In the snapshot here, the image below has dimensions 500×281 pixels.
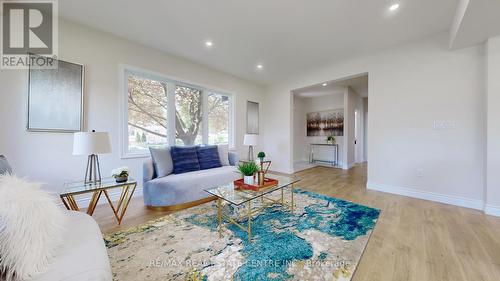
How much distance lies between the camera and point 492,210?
2.33 meters

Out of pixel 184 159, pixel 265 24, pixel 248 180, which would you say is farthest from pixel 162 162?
pixel 265 24

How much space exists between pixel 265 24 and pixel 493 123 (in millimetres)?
3285

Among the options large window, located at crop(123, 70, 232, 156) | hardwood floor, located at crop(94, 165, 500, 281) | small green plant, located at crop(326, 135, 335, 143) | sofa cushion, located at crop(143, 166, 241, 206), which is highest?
large window, located at crop(123, 70, 232, 156)

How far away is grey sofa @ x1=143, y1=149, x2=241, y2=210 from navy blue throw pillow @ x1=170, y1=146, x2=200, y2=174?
0.63 ft

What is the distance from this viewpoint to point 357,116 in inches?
260

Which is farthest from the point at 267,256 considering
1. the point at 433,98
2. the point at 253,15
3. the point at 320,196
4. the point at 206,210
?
the point at 433,98

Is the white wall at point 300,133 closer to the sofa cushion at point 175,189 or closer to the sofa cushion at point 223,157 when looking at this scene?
the sofa cushion at point 223,157

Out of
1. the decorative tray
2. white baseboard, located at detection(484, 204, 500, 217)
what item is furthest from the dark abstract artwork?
the decorative tray

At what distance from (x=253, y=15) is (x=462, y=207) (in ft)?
13.2

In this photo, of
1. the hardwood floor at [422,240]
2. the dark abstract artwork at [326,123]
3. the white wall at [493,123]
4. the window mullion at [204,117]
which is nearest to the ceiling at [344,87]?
the dark abstract artwork at [326,123]

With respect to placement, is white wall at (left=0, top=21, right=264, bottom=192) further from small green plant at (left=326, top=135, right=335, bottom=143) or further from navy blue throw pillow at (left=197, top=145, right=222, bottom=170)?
small green plant at (left=326, top=135, right=335, bottom=143)

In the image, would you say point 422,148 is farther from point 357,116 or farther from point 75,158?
point 75,158

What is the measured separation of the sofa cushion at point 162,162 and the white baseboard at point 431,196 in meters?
3.69

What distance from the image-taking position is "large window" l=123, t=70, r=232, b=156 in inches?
124
